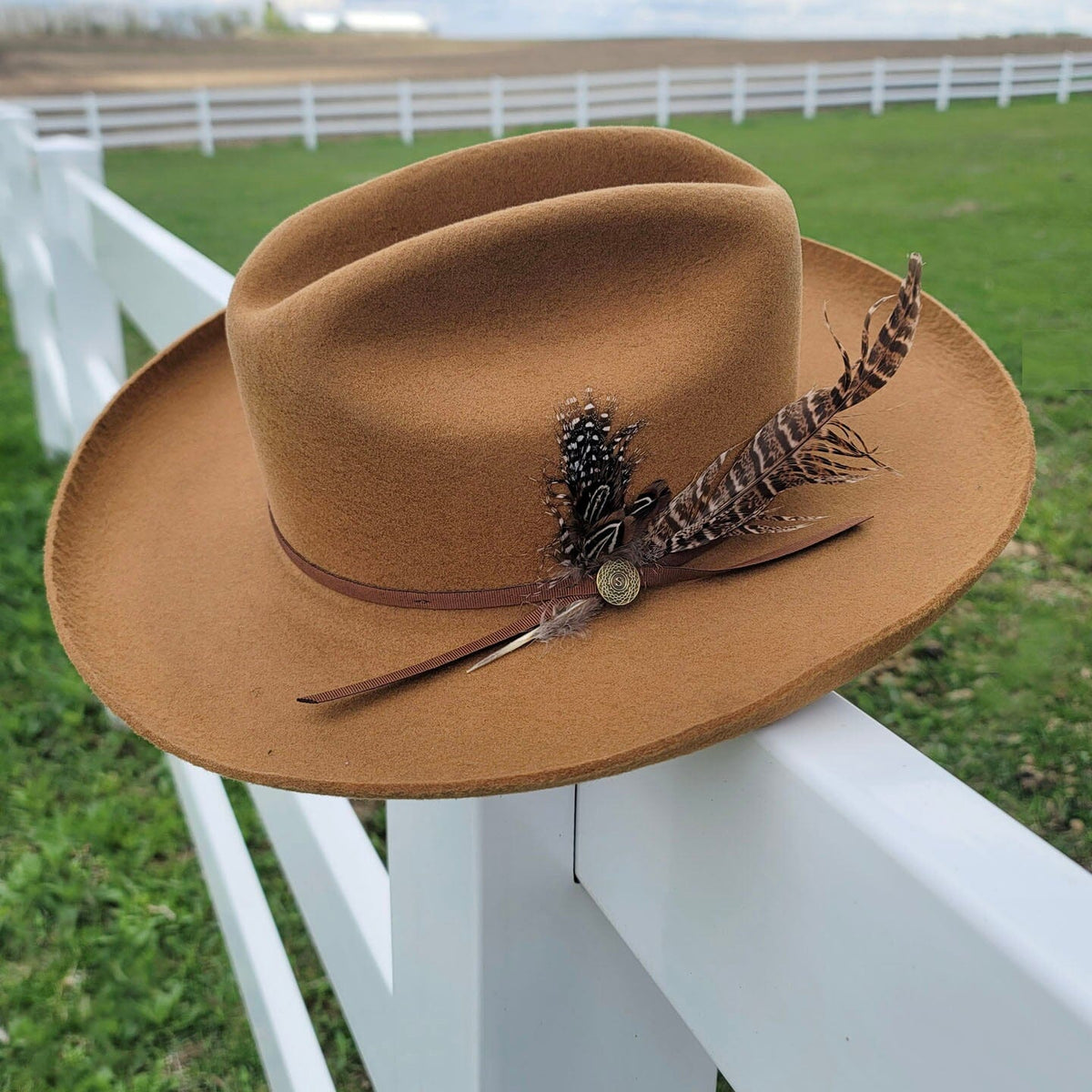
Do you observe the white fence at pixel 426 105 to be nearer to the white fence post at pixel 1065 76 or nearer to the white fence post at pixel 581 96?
the white fence post at pixel 581 96

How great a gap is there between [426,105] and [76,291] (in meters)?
12.0

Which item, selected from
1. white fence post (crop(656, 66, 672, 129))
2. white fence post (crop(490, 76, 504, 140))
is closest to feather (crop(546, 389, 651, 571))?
white fence post (crop(656, 66, 672, 129))

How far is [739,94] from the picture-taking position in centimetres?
1072

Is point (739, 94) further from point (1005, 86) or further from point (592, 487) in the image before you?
point (592, 487)

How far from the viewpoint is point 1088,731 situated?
200cm

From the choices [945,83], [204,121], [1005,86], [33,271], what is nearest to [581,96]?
[204,121]

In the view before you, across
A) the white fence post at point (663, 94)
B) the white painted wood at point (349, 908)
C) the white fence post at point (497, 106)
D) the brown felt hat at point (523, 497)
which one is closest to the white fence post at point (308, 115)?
the white fence post at point (497, 106)

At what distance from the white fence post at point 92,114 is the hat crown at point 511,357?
14572 millimetres

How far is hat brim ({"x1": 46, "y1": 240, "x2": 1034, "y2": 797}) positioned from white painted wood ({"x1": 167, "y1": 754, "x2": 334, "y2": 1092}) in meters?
0.66

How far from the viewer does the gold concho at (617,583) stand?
2.72 feet

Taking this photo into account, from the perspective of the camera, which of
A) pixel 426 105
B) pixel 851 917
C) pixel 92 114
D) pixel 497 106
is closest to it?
pixel 851 917

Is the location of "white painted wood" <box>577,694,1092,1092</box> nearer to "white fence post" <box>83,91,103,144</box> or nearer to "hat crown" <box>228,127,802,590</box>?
"hat crown" <box>228,127,802,590</box>

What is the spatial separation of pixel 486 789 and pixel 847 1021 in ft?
0.83

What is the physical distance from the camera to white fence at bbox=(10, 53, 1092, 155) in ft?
34.1
